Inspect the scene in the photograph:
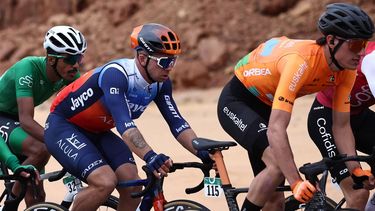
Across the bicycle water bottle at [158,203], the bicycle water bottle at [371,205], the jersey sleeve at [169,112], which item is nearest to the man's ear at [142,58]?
the jersey sleeve at [169,112]

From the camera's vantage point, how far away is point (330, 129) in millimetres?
7555

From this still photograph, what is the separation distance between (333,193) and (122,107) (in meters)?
4.06

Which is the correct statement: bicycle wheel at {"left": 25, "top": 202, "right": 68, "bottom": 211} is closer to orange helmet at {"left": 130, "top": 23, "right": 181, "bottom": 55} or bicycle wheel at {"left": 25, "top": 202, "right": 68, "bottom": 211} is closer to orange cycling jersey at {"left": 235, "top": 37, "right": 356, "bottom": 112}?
orange helmet at {"left": 130, "top": 23, "right": 181, "bottom": 55}

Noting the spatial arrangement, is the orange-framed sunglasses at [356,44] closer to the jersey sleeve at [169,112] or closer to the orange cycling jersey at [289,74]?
the orange cycling jersey at [289,74]

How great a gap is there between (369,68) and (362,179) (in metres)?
0.73

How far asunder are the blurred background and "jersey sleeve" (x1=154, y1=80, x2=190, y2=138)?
47.4 feet

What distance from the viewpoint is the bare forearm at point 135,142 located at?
6.70 metres

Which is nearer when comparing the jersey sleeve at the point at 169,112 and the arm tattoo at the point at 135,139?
the arm tattoo at the point at 135,139

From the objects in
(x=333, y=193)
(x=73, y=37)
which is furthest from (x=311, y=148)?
(x=73, y=37)

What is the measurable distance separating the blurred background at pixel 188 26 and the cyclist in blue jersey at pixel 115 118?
47.5 feet

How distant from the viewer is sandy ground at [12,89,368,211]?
36.0 feet

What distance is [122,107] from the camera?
6805mm

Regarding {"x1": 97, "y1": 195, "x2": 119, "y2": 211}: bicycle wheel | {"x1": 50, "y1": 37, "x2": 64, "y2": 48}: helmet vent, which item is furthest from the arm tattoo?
{"x1": 50, "y1": 37, "x2": 64, "y2": 48}: helmet vent

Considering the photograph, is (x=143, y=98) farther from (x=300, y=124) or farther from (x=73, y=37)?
(x=300, y=124)
